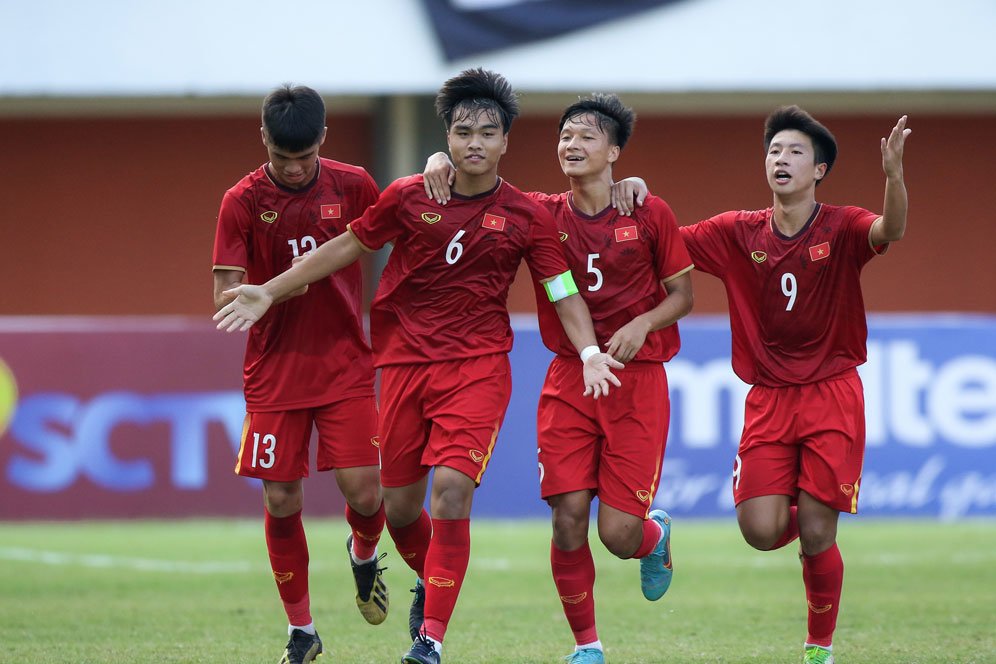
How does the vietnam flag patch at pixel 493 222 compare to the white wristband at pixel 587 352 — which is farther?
the vietnam flag patch at pixel 493 222

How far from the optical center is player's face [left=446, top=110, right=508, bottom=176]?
5820mm

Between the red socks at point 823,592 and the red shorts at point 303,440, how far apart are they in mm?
1975

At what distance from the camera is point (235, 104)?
16.9 m

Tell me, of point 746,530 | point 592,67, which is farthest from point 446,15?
point 746,530

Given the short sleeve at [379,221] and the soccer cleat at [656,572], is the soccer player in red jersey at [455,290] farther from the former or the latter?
the soccer cleat at [656,572]

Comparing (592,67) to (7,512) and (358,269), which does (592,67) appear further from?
(358,269)

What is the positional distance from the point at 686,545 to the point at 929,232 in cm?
862

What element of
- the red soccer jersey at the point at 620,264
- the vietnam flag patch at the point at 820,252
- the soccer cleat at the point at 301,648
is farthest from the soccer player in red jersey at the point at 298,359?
the vietnam flag patch at the point at 820,252

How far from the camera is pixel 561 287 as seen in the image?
586 centimetres

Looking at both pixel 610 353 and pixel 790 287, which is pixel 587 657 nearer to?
pixel 610 353

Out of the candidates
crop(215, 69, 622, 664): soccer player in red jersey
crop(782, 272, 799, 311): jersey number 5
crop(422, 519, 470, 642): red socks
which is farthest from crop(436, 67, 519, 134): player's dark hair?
crop(422, 519, 470, 642): red socks

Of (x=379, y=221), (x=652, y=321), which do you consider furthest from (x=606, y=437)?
(x=379, y=221)

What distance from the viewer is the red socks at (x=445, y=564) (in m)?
5.53

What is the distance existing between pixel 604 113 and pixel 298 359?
171cm
